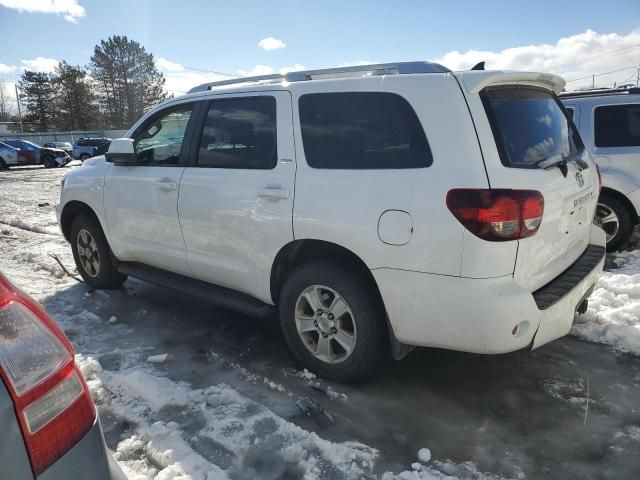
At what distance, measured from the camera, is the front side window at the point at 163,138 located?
4.00 meters

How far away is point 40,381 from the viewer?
1269 mm

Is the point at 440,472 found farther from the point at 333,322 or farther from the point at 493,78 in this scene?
the point at 493,78

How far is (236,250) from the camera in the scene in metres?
3.52

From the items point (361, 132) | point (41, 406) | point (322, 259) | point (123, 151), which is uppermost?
point (361, 132)

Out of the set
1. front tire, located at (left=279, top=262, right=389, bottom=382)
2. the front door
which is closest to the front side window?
the front door

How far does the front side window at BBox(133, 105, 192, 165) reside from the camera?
400 cm

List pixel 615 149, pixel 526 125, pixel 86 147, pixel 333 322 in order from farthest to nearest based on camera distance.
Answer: pixel 86 147 < pixel 615 149 < pixel 333 322 < pixel 526 125

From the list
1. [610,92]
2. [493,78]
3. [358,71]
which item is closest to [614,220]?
[610,92]

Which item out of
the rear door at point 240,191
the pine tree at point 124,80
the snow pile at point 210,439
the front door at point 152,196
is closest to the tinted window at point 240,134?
the rear door at point 240,191

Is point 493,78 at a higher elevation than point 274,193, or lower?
higher

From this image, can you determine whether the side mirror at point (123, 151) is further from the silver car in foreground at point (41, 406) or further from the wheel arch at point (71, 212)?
the silver car in foreground at point (41, 406)

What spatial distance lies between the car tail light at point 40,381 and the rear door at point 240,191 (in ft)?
6.14

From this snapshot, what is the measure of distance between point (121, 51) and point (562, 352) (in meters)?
60.2

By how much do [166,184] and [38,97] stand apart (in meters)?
62.5
